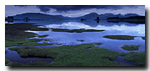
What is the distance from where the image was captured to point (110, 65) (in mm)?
19344

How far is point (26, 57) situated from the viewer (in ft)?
80.4

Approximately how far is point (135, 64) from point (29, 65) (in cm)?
1923

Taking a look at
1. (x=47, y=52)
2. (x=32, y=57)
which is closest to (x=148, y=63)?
(x=47, y=52)
